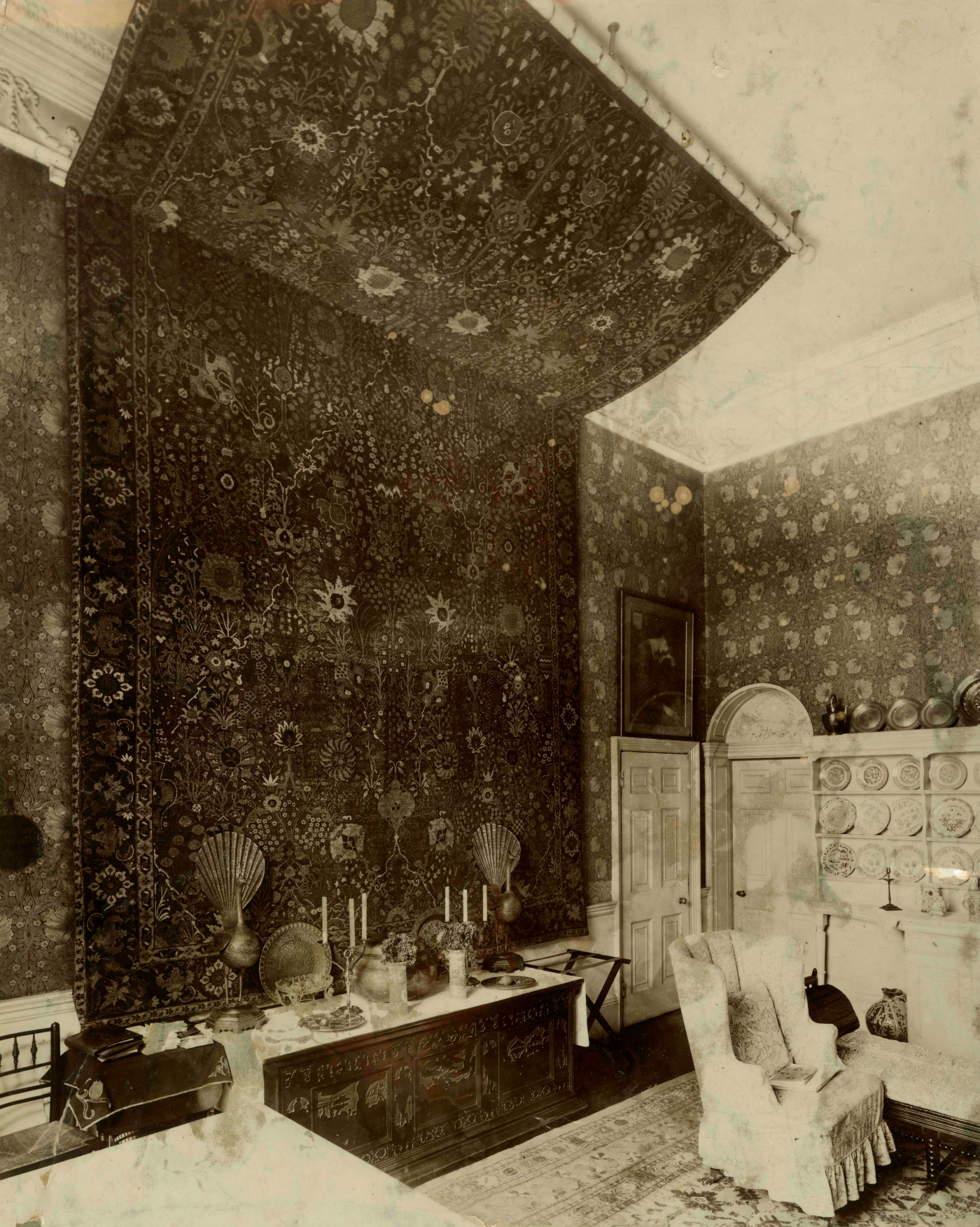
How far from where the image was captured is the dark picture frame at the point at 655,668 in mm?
6176

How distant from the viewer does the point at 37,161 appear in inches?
139

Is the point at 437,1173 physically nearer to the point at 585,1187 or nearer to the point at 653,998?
the point at 585,1187

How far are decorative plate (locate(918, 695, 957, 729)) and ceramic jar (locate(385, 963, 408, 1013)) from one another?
347 centimetres

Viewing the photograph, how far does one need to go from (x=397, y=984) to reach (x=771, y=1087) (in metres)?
1.81

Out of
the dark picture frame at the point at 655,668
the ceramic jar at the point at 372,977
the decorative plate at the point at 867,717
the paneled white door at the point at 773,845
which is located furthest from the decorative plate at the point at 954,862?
the ceramic jar at the point at 372,977

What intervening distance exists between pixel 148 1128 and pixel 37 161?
13.2 feet

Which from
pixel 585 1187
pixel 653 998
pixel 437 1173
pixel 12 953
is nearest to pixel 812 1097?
pixel 585 1187

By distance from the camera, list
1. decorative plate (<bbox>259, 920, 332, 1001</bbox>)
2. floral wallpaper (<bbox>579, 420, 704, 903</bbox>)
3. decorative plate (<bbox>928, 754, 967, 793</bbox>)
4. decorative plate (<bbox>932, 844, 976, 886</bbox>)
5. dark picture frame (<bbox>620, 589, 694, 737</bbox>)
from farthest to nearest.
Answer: dark picture frame (<bbox>620, 589, 694, 737</bbox>)
floral wallpaper (<bbox>579, 420, 704, 903</bbox>)
decorative plate (<bbox>928, 754, 967, 793</bbox>)
decorative plate (<bbox>932, 844, 976, 886</bbox>)
decorative plate (<bbox>259, 920, 332, 1001</bbox>)

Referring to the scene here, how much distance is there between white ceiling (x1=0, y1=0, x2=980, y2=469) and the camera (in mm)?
2436

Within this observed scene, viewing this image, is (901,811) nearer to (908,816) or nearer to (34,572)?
(908,816)

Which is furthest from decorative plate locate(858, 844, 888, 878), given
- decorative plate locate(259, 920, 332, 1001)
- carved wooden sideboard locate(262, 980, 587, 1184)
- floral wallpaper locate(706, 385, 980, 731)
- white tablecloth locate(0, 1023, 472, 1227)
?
white tablecloth locate(0, 1023, 472, 1227)

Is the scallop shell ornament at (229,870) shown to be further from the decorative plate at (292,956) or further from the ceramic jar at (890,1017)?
the ceramic jar at (890,1017)

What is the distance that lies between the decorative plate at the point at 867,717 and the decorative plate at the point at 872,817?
628 millimetres

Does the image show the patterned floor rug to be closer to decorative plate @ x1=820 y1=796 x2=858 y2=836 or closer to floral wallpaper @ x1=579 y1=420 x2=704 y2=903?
decorative plate @ x1=820 y1=796 x2=858 y2=836
